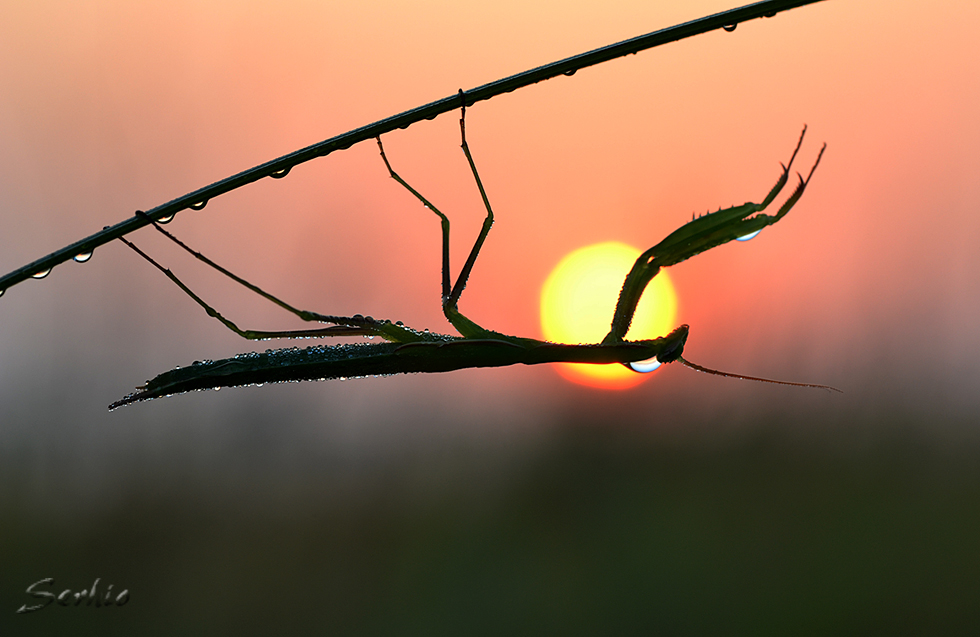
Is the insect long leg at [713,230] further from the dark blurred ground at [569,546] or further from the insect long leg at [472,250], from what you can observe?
the dark blurred ground at [569,546]

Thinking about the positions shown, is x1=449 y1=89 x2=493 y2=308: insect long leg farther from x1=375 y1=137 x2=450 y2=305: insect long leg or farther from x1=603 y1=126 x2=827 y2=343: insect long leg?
x1=603 y1=126 x2=827 y2=343: insect long leg

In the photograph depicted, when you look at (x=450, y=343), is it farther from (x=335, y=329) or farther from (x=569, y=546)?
(x=569, y=546)

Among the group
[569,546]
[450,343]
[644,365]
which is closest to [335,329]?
[450,343]

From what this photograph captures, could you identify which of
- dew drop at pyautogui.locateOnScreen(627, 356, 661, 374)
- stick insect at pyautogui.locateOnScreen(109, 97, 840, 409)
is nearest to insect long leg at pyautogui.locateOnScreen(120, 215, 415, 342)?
stick insect at pyautogui.locateOnScreen(109, 97, 840, 409)

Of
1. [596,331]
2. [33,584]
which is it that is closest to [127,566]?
[33,584]

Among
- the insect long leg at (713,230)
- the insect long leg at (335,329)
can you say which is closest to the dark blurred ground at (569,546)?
the insect long leg at (335,329)

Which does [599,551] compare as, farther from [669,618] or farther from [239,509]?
[239,509]
